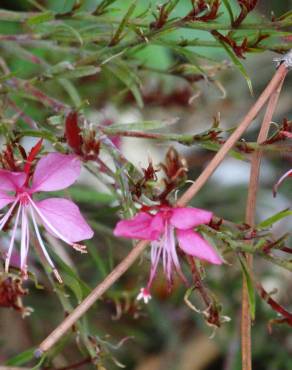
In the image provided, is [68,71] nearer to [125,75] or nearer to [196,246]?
[125,75]

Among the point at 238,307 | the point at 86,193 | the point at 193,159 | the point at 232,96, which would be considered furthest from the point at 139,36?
the point at 232,96

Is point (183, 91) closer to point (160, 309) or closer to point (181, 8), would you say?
point (181, 8)

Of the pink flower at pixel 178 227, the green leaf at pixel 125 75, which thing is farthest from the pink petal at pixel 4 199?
the green leaf at pixel 125 75

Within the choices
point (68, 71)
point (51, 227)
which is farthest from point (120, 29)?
point (51, 227)

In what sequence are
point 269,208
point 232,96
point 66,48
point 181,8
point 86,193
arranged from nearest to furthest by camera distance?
point 66,48
point 86,193
point 181,8
point 269,208
point 232,96

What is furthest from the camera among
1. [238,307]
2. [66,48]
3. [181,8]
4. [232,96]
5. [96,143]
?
[232,96]
